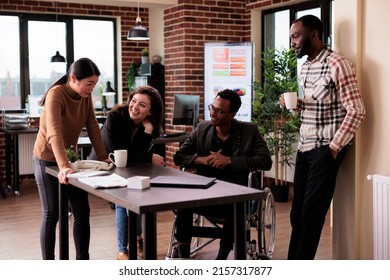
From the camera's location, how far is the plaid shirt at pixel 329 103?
313cm

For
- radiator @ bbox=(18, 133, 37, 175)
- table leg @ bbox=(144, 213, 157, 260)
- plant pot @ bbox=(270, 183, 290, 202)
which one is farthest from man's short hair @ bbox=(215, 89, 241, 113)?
radiator @ bbox=(18, 133, 37, 175)

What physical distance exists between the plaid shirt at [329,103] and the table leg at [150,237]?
4.34 feet

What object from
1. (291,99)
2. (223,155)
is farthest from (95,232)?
(291,99)

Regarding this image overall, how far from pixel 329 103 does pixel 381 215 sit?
67 cm

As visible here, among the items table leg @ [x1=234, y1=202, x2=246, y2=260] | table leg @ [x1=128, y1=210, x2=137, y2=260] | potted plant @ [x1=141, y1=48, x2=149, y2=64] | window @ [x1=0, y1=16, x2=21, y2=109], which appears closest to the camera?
table leg @ [x1=234, y1=202, x2=246, y2=260]

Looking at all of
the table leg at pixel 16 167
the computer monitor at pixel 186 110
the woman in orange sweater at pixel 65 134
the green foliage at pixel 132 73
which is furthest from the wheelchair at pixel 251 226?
the green foliage at pixel 132 73

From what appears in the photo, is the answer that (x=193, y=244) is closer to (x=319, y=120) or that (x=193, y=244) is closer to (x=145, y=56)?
(x=319, y=120)

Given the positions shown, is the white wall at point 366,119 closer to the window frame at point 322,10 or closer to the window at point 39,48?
the window frame at point 322,10

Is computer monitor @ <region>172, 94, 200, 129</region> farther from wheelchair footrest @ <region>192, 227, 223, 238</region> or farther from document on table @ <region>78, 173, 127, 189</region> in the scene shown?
document on table @ <region>78, 173, 127, 189</region>

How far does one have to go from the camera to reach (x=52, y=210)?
3.28 metres

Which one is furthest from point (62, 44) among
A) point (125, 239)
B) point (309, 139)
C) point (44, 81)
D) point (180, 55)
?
point (309, 139)

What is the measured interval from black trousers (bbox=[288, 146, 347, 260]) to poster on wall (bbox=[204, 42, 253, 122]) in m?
3.14

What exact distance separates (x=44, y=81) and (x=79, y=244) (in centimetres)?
482

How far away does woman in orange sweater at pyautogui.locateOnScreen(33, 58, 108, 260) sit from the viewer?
311 centimetres
